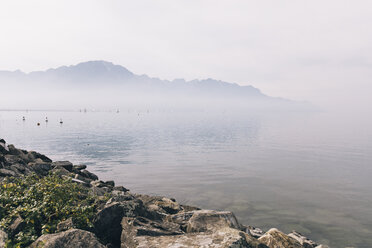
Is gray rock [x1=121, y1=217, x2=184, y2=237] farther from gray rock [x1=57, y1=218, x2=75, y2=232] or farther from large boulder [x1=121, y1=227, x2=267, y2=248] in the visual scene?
gray rock [x1=57, y1=218, x2=75, y2=232]

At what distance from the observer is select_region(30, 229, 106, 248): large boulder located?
732cm

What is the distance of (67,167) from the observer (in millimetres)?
26375

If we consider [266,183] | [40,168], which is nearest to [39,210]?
[40,168]

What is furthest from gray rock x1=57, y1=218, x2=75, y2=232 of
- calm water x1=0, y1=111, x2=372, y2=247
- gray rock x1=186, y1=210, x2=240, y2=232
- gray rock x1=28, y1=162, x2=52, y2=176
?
calm water x1=0, y1=111, x2=372, y2=247

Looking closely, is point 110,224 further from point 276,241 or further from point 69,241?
point 276,241

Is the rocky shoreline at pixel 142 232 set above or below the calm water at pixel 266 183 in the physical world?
above

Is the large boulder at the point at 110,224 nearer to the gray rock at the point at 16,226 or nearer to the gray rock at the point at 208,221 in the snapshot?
the gray rock at the point at 16,226

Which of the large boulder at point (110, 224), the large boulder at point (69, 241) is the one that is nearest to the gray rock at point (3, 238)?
the large boulder at point (69, 241)

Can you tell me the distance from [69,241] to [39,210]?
311 cm

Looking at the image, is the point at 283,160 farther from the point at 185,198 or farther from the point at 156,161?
the point at 185,198

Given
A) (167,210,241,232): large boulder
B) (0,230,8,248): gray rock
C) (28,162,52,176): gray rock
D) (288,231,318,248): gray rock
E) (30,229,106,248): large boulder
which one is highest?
(30,229,106,248): large boulder

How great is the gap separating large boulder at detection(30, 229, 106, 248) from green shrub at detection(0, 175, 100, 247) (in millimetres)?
1010

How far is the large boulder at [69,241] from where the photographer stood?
732cm

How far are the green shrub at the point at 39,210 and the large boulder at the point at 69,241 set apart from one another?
3.32ft
